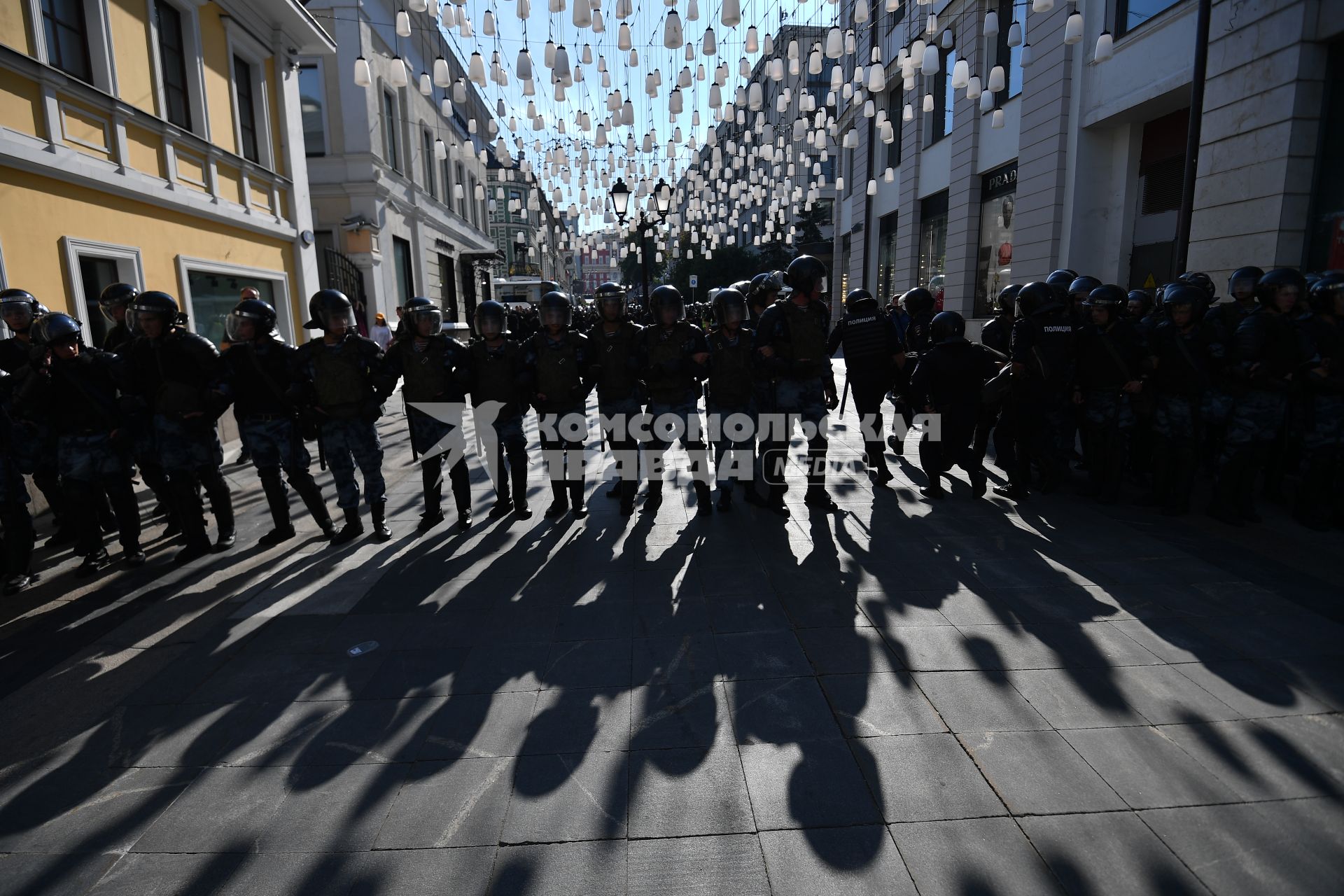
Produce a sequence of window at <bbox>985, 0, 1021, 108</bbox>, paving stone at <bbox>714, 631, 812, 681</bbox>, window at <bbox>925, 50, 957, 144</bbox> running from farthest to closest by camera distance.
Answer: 1. window at <bbox>925, 50, 957, 144</bbox>
2. window at <bbox>985, 0, 1021, 108</bbox>
3. paving stone at <bbox>714, 631, 812, 681</bbox>

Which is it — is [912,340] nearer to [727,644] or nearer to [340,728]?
[727,644]

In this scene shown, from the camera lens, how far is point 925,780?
2.61m

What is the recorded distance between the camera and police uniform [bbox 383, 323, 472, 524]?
5.84m

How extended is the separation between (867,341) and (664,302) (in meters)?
2.05

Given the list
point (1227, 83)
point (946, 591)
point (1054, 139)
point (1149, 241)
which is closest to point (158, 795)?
point (946, 591)

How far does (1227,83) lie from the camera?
933 centimetres

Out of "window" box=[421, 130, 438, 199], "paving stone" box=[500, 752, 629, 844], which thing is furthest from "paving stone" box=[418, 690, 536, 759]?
"window" box=[421, 130, 438, 199]

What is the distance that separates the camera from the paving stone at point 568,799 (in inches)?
94.6

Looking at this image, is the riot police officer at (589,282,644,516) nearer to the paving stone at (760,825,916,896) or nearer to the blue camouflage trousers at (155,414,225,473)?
the blue camouflage trousers at (155,414,225,473)

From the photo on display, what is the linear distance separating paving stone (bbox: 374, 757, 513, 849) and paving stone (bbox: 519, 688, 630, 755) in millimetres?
192

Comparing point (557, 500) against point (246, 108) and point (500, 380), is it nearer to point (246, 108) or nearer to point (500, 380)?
point (500, 380)

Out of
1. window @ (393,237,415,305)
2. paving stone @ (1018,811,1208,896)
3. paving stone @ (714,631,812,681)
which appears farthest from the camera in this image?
window @ (393,237,415,305)

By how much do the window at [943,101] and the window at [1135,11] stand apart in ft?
23.0

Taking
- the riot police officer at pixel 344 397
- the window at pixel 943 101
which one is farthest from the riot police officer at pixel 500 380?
the window at pixel 943 101
